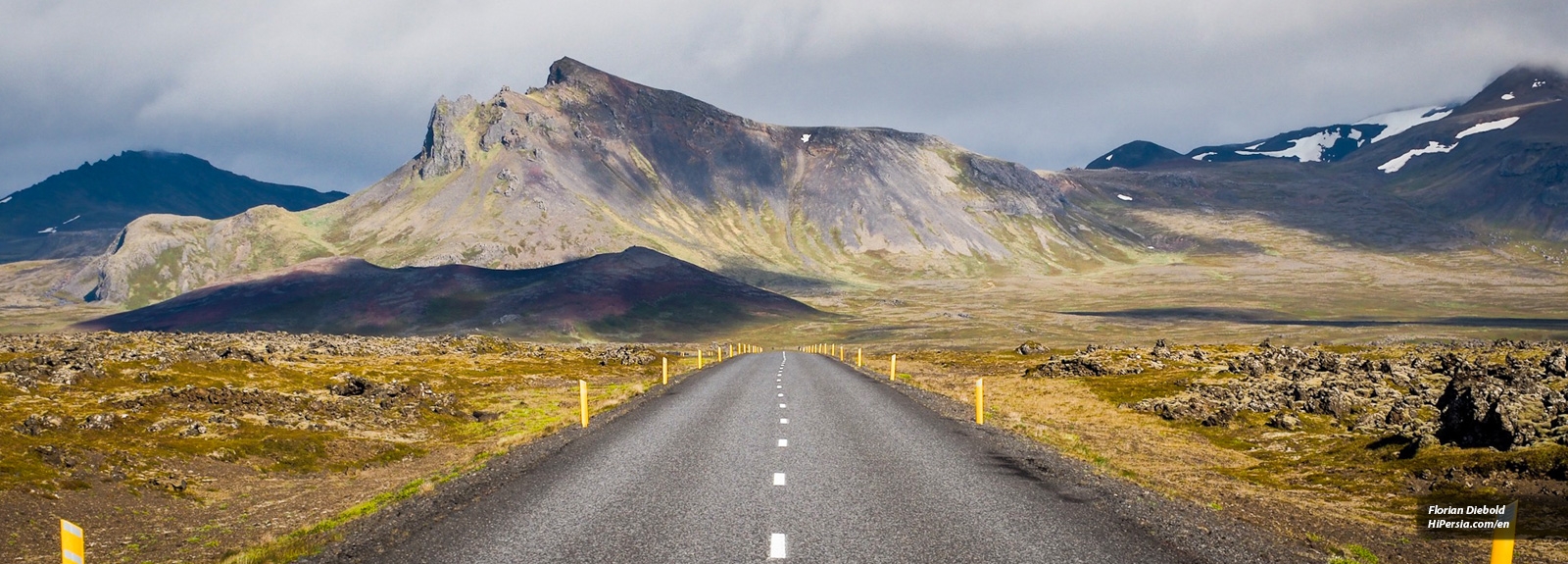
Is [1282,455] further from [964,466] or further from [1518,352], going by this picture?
[1518,352]

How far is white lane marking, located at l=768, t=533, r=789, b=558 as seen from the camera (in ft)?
38.1

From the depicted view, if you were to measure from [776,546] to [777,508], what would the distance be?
7.54 feet

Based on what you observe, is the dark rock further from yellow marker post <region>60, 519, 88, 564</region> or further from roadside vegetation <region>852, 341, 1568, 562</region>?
yellow marker post <region>60, 519, 88, 564</region>

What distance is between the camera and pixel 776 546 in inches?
473

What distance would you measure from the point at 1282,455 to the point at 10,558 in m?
28.4

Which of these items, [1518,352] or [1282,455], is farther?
[1518,352]

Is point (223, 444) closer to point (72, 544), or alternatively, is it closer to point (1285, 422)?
point (72, 544)

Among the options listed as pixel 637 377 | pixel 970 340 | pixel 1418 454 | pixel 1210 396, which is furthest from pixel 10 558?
pixel 970 340

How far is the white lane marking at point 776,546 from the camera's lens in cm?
1161

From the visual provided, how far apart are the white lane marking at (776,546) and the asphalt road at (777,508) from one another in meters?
0.03

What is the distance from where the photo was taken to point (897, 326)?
592ft

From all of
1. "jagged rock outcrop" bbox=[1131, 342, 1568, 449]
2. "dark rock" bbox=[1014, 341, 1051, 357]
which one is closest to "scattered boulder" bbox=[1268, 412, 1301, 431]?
"jagged rock outcrop" bbox=[1131, 342, 1568, 449]

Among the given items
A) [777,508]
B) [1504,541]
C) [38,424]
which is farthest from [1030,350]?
[1504,541]

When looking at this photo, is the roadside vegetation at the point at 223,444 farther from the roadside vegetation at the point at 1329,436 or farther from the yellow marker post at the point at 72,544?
the roadside vegetation at the point at 1329,436
